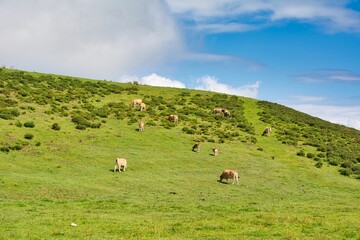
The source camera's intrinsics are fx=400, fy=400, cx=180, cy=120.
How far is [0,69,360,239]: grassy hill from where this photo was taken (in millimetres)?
20750

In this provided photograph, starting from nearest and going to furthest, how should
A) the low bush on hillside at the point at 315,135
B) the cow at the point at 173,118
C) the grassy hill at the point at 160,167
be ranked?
the grassy hill at the point at 160,167 → the low bush on hillside at the point at 315,135 → the cow at the point at 173,118

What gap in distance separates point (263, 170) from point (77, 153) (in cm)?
2213

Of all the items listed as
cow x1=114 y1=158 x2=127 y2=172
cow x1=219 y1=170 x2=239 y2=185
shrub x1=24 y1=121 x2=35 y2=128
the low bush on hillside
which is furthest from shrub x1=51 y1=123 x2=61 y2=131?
the low bush on hillside

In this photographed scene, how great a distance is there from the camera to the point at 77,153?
4459cm

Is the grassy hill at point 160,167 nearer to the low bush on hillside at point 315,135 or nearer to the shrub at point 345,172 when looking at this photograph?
the shrub at point 345,172

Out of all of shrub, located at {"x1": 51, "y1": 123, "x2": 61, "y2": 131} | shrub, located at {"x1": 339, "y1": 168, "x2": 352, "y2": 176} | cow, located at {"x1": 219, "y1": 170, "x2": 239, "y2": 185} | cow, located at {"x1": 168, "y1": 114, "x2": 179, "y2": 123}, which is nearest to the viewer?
cow, located at {"x1": 219, "y1": 170, "x2": 239, "y2": 185}

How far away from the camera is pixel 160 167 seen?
44.3 m

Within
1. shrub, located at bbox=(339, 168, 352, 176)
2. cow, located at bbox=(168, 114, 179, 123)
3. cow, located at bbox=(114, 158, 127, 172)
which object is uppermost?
cow, located at bbox=(168, 114, 179, 123)

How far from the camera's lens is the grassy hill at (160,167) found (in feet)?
68.1

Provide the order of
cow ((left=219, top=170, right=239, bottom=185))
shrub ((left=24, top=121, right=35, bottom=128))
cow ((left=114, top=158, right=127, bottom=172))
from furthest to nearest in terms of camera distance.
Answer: shrub ((left=24, top=121, right=35, bottom=128)) → cow ((left=114, top=158, right=127, bottom=172)) → cow ((left=219, top=170, right=239, bottom=185))

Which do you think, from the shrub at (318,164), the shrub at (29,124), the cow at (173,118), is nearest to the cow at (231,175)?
the shrub at (318,164)

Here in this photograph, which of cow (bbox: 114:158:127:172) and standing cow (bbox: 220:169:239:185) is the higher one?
standing cow (bbox: 220:169:239:185)

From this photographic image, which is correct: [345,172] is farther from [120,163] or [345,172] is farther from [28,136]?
[28,136]

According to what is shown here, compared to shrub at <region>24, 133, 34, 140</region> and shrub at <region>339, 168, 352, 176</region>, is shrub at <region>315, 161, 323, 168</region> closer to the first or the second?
shrub at <region>339, 168, 352, 176</region>
